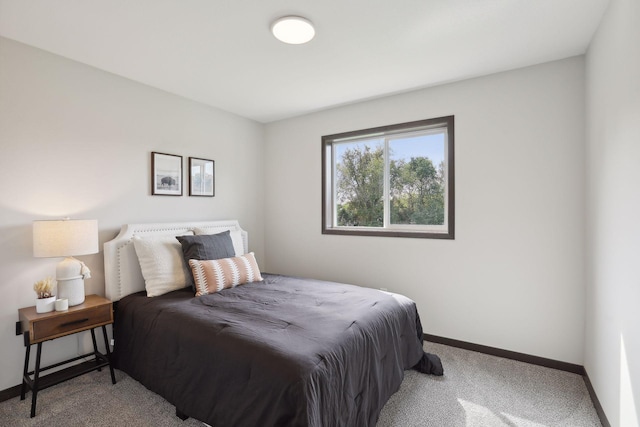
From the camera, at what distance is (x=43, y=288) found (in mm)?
2225

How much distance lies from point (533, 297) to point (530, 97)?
1674 mm

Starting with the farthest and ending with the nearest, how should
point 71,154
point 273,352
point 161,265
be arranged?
point 161,265 < point 71,154 < point 273,352

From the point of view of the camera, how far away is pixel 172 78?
113 inches

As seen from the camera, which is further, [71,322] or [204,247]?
[204,247]

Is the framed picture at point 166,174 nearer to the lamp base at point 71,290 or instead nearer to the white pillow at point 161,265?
the white pillow at point 161,265

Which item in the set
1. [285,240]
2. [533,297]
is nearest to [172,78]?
[285,240]

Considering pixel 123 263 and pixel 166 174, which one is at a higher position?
pixel 166 174

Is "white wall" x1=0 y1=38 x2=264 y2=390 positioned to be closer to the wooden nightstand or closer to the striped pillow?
the wooden nightstand

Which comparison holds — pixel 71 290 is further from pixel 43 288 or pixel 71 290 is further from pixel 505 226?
pixel 505 226

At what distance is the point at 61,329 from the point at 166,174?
1.60m

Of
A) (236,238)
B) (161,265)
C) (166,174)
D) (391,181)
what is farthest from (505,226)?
(166,174)

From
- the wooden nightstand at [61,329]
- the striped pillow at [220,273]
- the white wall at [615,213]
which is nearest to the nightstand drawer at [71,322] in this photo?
the wooden nightstand at [61,329]

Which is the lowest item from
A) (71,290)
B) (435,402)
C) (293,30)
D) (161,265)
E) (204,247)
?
(435,402)

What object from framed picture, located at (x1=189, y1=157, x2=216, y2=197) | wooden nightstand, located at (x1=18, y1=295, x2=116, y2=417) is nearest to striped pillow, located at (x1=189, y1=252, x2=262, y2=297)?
wooden nightstand, located at (x1=18, y1=295, x2=116, y2=417)
